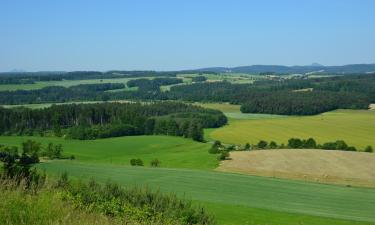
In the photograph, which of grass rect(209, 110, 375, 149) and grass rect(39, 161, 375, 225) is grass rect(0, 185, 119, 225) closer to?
grass rect(39, 161, 375, 225)

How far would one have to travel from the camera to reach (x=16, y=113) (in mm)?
111000

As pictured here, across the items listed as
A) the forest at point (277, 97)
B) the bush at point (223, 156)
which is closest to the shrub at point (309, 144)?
the bush at point (223, 156)

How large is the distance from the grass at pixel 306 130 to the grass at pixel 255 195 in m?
33.9

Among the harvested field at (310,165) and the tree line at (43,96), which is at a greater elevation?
the harvested field at (310,165)

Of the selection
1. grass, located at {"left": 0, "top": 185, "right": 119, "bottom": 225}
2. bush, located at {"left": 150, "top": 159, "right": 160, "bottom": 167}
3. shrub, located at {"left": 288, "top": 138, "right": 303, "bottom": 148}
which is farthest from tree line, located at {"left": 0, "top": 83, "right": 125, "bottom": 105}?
grass, located at {"left": 0, "top": 185, "right": 119, "bottom": 225}

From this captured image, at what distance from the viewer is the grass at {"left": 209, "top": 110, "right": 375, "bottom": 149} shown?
87.6m

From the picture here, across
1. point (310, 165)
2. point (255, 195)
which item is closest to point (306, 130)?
point (310, 165)

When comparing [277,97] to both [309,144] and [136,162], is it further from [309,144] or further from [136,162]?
[136,162]

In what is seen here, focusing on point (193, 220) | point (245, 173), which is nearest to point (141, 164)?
point (245, 173)

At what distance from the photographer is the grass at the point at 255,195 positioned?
Answer: 35.0m

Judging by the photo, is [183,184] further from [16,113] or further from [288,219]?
[16,113]

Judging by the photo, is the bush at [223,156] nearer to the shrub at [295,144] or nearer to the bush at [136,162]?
the bush at [136,162]

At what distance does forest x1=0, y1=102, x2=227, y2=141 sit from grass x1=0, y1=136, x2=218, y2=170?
773cm

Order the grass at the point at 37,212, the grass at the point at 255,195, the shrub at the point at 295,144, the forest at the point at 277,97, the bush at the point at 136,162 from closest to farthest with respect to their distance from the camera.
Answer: the grass at the point at 37,212 → the grass at the point at 255,195 → the bush at the point at 136,162 → the shrub at the point at 295,144 → the forest at the point at 277,97
